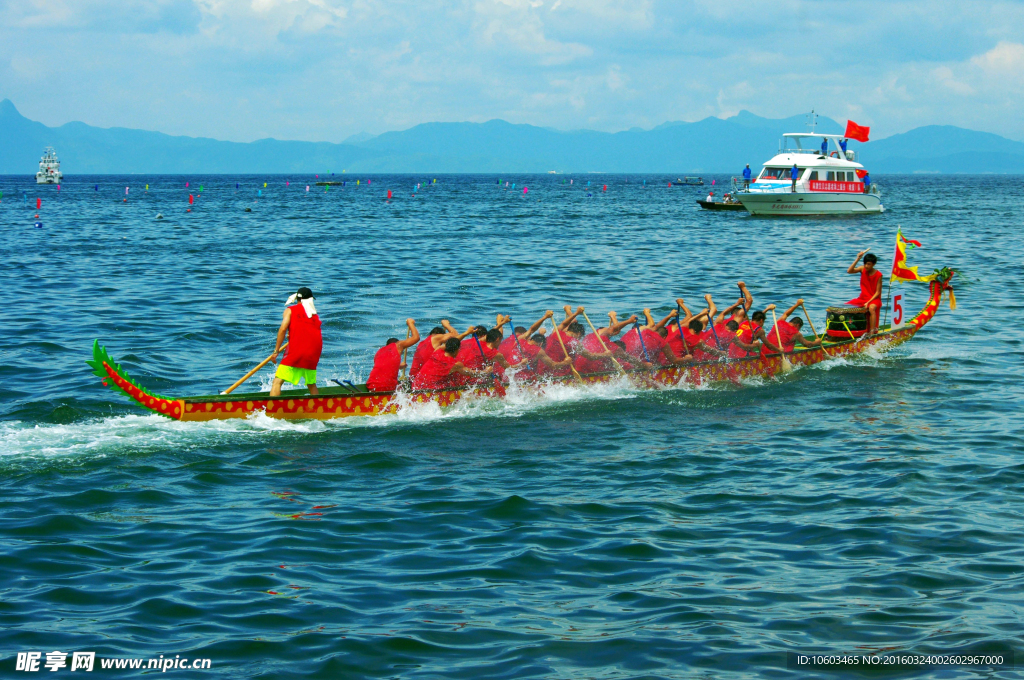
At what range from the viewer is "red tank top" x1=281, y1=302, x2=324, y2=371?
13516mm

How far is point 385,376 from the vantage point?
47.9 feet

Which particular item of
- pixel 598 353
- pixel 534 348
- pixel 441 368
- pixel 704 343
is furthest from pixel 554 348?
pixel 704 343

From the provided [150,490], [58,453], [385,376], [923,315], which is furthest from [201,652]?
[923,315]

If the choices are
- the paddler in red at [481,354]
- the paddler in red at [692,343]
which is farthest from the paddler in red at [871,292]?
the paddler in red at [481,354]

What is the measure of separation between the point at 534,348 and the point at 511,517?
5.45 m

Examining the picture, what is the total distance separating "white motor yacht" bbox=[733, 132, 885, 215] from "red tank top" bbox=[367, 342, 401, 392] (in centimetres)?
4403

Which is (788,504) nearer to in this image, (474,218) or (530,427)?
(530,427)

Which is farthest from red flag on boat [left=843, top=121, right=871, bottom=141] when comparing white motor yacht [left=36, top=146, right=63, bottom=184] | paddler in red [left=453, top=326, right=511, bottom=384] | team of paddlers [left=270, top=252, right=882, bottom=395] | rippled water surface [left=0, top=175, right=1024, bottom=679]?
white motor yacht [left=36, top=146, right=63, bottom=184]

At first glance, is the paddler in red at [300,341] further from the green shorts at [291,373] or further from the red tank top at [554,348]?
the red tank top at [554,348]

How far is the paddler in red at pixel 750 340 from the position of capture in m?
17.2

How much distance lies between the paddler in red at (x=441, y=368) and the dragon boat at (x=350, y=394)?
0.44 ft

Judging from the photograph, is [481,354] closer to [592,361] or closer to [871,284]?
[592,361]

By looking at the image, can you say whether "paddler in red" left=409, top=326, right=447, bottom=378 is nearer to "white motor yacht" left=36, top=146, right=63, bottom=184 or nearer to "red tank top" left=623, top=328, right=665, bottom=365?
"red tank top" left=623, top=328, right=665, bottom=365

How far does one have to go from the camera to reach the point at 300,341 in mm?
13656
